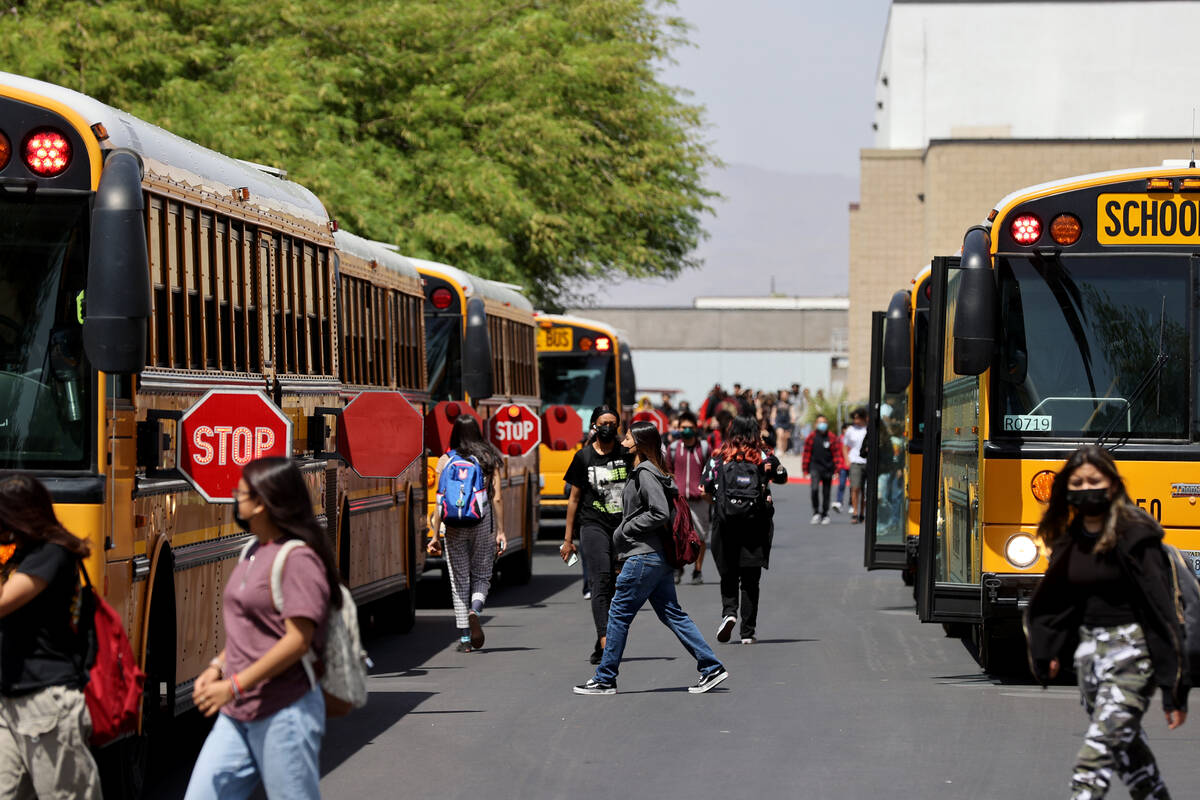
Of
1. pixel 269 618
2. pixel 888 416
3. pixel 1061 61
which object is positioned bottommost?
pixel 269 618

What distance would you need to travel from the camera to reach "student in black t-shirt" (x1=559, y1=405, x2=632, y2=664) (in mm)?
13180

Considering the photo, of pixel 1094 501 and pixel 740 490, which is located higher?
pixel 1094 501

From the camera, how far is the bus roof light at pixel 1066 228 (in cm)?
1189

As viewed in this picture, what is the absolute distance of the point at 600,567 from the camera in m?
13.2

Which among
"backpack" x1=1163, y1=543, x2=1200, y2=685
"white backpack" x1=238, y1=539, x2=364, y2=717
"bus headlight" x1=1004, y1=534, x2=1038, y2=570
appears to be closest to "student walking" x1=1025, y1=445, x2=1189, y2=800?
"backpack" x1=1163, y1=543, x2=1200, y2=685

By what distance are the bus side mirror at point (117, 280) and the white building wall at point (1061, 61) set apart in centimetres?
6037

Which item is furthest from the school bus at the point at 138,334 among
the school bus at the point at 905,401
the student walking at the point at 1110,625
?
the school bus at the point at 905,401

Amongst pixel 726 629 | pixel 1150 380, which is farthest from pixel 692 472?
pixel 1150 380

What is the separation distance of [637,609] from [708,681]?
638 mm

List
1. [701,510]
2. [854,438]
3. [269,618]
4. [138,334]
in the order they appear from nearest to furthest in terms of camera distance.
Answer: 1. [269,618]
2. [138,334]
3. [701,510]
4. [854,438]

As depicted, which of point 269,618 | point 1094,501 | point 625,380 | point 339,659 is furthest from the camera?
point 625,380

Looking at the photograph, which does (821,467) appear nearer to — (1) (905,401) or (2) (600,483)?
(1) (905,401)

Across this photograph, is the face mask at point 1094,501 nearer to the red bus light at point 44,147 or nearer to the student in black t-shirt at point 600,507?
the red bus light at point 44,147

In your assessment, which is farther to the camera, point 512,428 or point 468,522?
point 512,428
